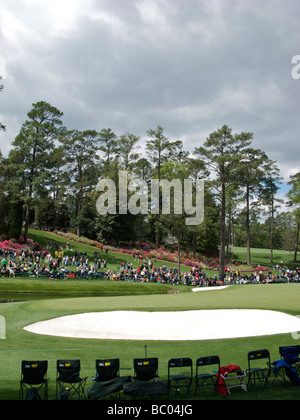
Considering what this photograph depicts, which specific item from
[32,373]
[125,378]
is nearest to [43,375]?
[32,373]

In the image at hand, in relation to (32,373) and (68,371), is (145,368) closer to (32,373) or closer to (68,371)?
(68,371)

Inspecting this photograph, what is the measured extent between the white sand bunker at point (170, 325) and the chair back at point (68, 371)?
16.5 ft

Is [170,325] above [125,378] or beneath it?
beneath

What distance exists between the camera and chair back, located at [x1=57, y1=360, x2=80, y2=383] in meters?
7.27

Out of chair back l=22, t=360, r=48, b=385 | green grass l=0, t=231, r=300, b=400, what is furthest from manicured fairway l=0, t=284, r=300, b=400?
chair back l=22, t=360, r=48, b=385

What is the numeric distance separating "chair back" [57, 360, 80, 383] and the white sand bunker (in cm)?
503

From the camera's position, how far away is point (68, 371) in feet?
24.0

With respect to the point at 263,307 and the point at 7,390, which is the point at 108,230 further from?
the point at 7,390

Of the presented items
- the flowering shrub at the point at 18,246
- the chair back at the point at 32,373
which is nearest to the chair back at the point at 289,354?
the chair back at the point at 32,373

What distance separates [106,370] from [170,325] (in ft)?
21.1

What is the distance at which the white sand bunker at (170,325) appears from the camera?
12508mm

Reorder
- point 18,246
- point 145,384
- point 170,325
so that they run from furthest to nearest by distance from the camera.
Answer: point 18,246, point 170,325, point 145,384
